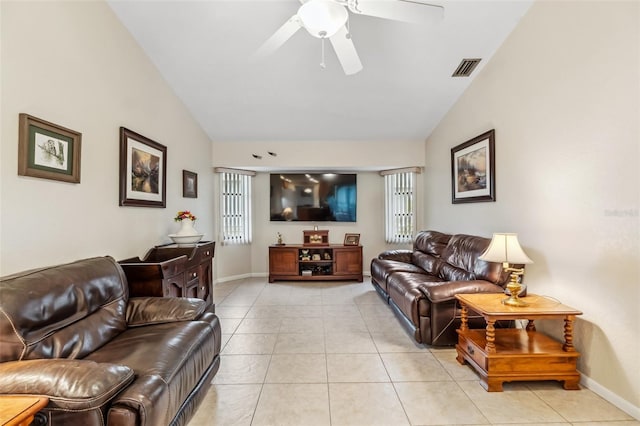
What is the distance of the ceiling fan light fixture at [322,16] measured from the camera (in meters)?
1.74

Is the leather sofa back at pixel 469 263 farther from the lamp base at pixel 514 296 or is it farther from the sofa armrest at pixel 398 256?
the sofa armrest at pixel 398 256

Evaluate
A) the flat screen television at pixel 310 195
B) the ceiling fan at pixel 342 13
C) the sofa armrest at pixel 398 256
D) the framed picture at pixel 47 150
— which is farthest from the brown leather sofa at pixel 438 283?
the framed picture at pixel 47 150

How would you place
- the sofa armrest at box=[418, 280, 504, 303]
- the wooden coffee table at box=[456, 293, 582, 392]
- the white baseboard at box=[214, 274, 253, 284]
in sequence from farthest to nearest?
the white baseboard at box=[214, 274, 253, 284] < the sofa armrest at box=[418, 280, 504, 303] < the wooden coffee table at box=[456, 293, 582, 392]

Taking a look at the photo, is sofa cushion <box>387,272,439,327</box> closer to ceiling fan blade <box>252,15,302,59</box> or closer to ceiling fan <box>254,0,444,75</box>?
ceiling fan <box>254,0,444,75</box>

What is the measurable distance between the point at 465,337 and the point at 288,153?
13.4 feet

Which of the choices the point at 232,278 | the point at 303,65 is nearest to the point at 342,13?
the point at 303,65

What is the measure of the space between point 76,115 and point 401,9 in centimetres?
261

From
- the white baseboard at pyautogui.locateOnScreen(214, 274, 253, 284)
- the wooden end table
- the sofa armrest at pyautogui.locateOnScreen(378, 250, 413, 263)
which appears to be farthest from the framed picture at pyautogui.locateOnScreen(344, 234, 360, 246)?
the wooden end table

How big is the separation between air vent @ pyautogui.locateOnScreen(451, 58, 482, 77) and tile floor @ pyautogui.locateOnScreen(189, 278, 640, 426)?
311 centimetres

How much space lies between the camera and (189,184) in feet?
14.6

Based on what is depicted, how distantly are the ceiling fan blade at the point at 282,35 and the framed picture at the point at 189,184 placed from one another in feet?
8.20

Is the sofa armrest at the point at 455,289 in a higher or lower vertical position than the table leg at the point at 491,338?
higher

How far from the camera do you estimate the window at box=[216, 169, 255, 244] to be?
566cm

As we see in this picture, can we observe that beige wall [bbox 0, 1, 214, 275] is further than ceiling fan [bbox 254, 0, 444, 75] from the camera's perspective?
Yes
